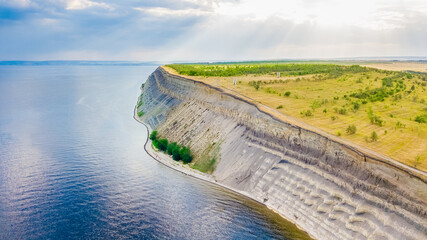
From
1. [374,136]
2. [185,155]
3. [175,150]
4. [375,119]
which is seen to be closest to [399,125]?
[375,119]

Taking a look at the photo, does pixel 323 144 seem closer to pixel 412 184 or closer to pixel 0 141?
pixel 412 184

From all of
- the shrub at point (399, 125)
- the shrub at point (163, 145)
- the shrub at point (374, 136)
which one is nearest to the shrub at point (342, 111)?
the shrub at point (399, 125)

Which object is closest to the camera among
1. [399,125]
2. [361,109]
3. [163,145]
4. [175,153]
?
[399,125]

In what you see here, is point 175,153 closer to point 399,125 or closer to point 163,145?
point 163,145

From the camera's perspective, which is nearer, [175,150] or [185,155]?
[185,155]

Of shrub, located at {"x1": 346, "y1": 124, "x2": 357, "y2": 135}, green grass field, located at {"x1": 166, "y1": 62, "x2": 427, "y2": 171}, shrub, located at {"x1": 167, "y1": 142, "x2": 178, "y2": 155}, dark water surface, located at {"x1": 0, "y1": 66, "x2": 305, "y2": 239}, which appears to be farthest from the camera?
shrub, located at {"x1": 167, "y1": 142, "x2": 178, "y2": 155}

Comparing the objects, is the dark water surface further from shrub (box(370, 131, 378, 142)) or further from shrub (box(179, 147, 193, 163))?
shrub (box(370, 131, 378, 142))

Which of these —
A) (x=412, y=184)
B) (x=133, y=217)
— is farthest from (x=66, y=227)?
(x=412, y=184)

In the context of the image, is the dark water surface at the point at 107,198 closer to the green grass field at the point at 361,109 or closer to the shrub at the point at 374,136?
the shrub at the point at 374,136

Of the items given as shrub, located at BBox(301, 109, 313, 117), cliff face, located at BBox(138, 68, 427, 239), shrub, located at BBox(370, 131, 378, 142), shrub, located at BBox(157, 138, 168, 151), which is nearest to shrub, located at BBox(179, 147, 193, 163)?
cliff face, located at BBox(138, 68, 427, 239)
